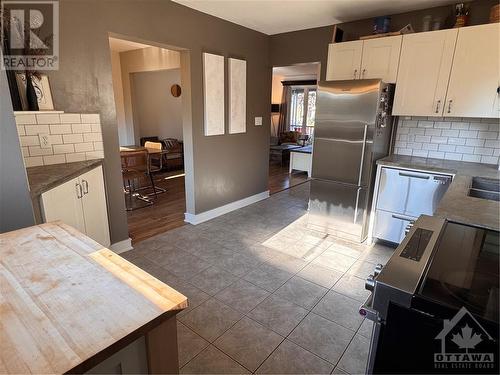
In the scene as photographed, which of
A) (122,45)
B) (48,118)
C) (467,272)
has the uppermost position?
(122,45)

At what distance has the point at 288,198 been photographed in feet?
15.4

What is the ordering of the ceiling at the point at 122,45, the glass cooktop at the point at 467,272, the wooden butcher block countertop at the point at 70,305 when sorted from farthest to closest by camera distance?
the ceiling at the point at 122,45
the glass cooktop at the point at 467,272
the wooden butcher block countertop at the point at 70,305

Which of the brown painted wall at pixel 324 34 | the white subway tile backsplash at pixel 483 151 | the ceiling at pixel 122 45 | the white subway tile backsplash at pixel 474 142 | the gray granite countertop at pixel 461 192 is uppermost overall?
the ceiling at pixel 122 45

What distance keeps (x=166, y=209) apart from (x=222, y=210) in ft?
2.73

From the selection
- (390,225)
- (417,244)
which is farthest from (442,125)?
(417,244)

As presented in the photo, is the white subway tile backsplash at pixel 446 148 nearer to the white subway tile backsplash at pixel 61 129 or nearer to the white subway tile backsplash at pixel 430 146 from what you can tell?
the white subway tile backsplash at pixel 430 146

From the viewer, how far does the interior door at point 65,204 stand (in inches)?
68.9

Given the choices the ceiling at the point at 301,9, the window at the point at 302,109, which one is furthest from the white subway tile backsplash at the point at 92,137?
the window at the point at 302,109

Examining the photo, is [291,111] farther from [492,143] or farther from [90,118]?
[90,118]

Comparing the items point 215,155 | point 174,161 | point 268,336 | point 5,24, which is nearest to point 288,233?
point 215,155

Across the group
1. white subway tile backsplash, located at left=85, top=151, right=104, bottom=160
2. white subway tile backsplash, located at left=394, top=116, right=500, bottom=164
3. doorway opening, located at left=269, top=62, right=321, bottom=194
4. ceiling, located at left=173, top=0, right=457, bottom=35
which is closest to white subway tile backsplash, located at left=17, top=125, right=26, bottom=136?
white subway tile backsplash, located at left=85, top=151, right=104, bottom=160

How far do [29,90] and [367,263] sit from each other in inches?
124

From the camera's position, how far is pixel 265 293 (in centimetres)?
224

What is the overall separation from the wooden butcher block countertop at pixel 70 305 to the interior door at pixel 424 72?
9.87ft
